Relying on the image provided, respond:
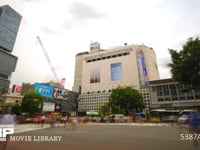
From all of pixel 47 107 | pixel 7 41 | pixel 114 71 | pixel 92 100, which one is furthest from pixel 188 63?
pixel 7 41

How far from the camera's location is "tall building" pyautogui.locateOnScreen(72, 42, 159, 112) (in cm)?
7588

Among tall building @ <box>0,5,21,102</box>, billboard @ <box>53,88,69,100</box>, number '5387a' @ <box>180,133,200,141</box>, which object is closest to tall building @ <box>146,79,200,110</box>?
billboard @ <box>53,88,69,100</box>

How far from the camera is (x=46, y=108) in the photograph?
4959 centimetres

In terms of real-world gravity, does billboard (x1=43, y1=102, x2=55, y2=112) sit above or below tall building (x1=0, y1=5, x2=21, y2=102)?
below

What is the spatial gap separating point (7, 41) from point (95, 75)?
62.0m

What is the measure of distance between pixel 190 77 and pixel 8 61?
109 m

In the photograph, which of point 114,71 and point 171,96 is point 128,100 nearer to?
point 171,96

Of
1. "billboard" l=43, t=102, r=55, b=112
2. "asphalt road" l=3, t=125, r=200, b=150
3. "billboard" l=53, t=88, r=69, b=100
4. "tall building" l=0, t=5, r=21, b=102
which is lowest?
"asphalt road" l=3, t=125, r=200, b=150

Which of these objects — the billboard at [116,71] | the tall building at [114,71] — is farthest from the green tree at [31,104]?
the billboard at [116,71]

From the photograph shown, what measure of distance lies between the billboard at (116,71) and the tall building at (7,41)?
62.0 meters

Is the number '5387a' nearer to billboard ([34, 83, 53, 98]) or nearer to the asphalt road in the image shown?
the asphalt road

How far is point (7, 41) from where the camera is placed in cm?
10025

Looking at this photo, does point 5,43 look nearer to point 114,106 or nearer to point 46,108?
point 46,108

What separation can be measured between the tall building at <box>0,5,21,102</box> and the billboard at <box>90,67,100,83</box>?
49915 mm
